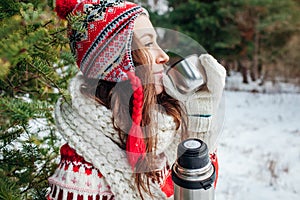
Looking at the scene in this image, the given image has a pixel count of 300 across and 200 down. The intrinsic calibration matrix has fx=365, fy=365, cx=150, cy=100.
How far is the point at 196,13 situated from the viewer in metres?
5.32

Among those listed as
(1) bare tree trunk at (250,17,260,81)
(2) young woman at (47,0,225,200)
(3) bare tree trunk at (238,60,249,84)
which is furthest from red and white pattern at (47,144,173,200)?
(3) bare tree trunk at (238,60,249,84)

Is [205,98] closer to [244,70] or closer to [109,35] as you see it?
[109,35]

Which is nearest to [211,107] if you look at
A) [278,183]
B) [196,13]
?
[278,183]

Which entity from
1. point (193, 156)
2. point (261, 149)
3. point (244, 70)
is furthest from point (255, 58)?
point (193, 156)

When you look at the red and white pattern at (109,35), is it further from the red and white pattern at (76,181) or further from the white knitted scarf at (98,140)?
the red and white pattern at (76,181)

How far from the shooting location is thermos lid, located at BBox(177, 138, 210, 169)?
0.71 meters

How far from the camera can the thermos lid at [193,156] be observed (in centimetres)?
71

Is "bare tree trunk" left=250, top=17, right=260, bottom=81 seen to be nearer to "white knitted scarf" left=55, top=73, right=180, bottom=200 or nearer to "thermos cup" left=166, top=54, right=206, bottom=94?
"thermos cup" left=166, top=54, right=206, bottom=94

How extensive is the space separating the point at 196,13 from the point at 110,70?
14.4 feet

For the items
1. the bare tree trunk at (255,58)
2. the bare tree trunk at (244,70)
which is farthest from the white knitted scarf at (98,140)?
the bare tree trunk at (244,70)

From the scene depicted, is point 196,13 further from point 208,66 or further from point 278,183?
point 208,66

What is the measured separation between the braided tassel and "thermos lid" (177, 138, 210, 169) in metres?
0.39

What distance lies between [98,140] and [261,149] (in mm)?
2778

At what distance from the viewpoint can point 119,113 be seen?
45.2 inches
